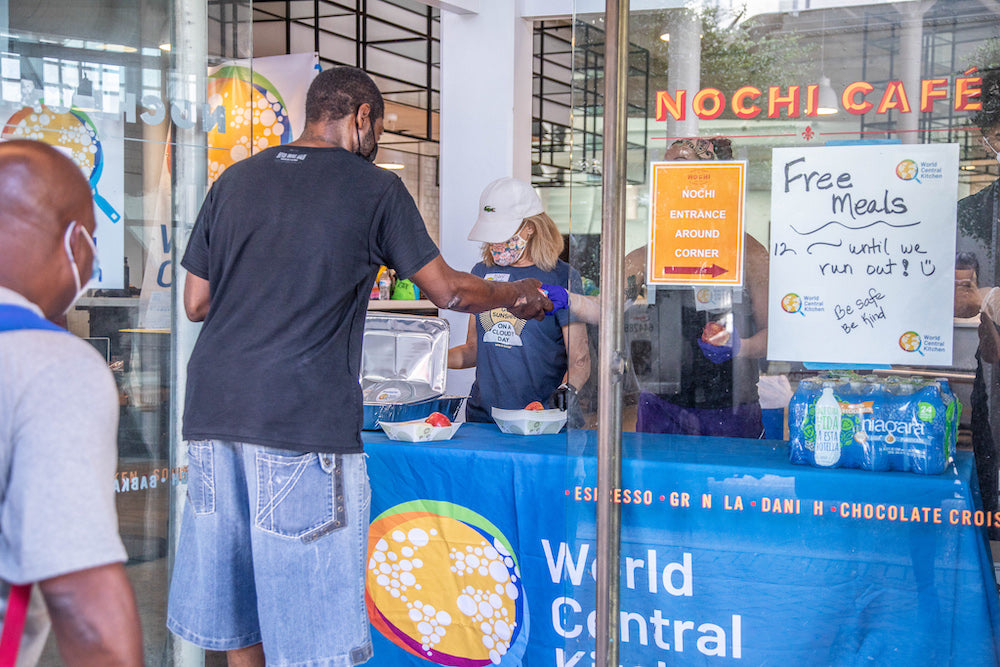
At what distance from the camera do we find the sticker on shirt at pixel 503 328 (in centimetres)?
308

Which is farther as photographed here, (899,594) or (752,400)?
(752,400)

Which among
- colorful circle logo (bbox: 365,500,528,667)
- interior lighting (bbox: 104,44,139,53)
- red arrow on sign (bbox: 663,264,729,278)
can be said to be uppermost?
interior lighting (bbox: 104,44,139,53)

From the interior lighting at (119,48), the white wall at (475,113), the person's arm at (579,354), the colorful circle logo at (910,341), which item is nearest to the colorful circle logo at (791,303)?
the colorful circle logo at (910,341)

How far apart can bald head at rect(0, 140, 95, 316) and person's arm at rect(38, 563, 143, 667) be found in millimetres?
264

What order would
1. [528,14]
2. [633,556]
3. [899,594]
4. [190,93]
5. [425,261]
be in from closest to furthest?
[425,261]
[899,594]
[633,556]
[190,93]
[528,14]

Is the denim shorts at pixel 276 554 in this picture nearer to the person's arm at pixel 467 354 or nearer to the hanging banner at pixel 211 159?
the hanging banner at pixel 211 159

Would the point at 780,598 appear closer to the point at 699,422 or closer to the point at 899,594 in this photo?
the point at 899,594

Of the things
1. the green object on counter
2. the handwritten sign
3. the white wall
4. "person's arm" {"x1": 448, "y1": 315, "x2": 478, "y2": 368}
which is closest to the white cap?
"person's arm" {"x1": 448, "y1": 315, "x2": 478, "y2": 368}

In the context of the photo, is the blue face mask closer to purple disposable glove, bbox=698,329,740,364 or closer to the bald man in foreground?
purple disposable glove, bbox=698,329,740,364

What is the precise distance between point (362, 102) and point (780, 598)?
1455 mm

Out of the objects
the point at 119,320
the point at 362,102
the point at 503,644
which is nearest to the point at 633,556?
the point at 503,644

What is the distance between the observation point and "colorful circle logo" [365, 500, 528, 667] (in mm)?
2391

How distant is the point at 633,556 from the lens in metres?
2.14

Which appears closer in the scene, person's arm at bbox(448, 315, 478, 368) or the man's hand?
the man's hand
